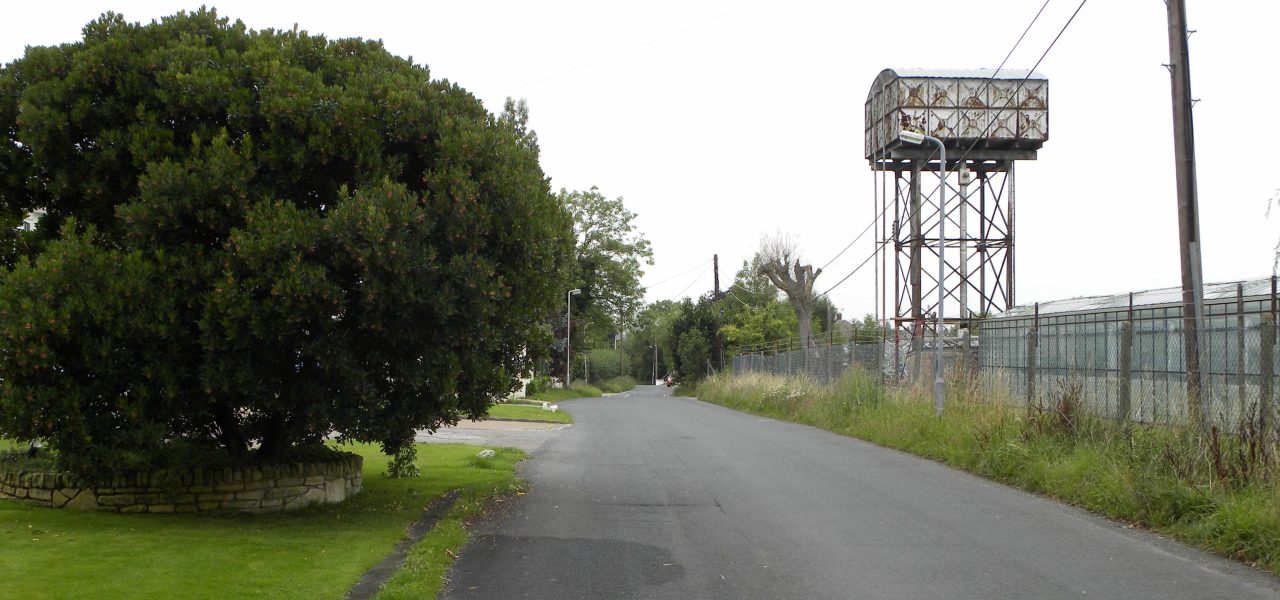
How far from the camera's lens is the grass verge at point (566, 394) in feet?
180

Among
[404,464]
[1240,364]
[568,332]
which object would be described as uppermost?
[568,332]

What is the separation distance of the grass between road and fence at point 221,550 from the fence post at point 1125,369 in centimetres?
847

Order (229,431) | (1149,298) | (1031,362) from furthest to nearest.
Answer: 1. (1149,298)
2. (1031,362)
3. (229,431)

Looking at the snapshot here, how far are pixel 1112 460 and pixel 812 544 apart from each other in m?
4.49

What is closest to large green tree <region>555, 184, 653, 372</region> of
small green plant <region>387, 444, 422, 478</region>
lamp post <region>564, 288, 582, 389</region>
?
lamp post <region>564, 288, 582, 389</region>

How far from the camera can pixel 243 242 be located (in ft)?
26.7

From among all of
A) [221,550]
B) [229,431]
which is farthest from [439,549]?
[229,431]

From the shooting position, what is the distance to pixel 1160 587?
6789 mm

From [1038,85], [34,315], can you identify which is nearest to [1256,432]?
[34,315]

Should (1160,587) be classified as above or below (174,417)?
below

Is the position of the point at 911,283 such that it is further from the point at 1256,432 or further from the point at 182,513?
the point at 182,513

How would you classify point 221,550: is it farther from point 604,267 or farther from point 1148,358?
point 604,267

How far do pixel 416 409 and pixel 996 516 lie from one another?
5803 millimetres

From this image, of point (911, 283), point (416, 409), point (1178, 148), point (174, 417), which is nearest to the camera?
point (174, 417)
